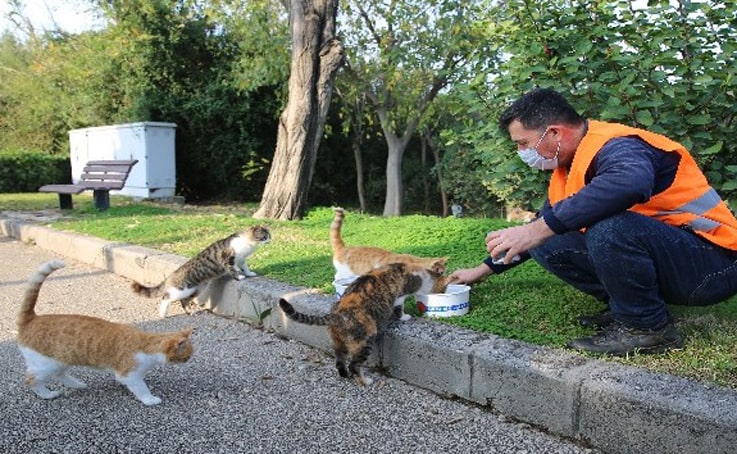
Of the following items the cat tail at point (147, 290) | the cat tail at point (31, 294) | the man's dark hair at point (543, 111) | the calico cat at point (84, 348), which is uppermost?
the man's dark hair at point (543, 111)

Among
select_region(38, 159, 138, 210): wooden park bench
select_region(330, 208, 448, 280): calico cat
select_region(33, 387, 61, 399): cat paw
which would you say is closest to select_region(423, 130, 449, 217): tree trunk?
select_region(38, 159, 138, 210): wooden park bench

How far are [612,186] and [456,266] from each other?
233 centimetres

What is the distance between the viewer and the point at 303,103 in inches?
344

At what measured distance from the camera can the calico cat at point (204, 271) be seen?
15.0ft

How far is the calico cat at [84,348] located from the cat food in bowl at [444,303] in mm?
1396

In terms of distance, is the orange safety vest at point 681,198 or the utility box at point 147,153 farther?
the utility box at point 147,153

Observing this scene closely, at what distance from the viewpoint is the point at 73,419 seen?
110 inches

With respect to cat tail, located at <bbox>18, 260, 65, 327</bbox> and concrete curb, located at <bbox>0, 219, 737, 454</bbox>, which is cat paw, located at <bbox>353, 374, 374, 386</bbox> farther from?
cat tail, located at <bbox>18, 260, 65, 327</bbox>

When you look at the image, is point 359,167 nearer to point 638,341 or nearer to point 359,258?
point 359,258

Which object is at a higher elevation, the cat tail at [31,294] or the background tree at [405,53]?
the background tree at [405,53]

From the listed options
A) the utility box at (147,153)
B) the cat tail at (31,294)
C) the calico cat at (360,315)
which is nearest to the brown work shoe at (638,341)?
the calico cat at (360,315)

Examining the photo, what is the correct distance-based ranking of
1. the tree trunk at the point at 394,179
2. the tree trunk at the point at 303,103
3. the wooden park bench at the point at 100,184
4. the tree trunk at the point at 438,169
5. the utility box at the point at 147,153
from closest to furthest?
1. the tree trunk at the point at 303,103
2. the wooden park bench at the point at 100,184
3. the utility box at the point at 147,153
4. the tree trunk at the point at 394,179
5. the tree trunk at the point at 438,169

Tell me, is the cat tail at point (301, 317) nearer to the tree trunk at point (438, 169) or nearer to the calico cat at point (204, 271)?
the calico cat at point (204, 271)

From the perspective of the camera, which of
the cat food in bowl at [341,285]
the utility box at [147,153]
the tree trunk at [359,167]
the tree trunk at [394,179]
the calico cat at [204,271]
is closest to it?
the cat food in bowl at [341,285]
